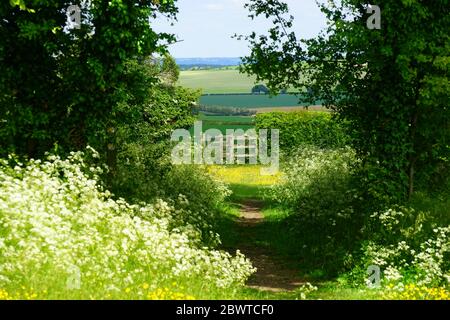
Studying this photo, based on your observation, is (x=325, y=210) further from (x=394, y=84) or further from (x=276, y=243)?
(x=394, y=84)

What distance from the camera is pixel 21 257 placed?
9.11m

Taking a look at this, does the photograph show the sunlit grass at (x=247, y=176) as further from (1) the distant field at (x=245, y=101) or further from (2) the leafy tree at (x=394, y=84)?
(1) the distant field at (x=245, y=101)

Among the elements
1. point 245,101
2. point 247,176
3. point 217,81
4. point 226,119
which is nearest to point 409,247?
point 247,176

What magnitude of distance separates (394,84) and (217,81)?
59.3 meters

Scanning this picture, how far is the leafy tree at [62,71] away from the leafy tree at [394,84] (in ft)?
14.1

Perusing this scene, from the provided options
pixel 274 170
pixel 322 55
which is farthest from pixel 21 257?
pixel 274 170

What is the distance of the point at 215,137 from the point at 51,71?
2124 centimetres

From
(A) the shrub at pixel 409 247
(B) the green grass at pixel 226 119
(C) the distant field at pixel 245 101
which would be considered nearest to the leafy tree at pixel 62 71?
(A) the shrub at pixel 409 247

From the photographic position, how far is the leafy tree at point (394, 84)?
49.7 ft

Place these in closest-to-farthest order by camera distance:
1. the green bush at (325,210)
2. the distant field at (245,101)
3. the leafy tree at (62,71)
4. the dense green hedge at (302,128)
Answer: the leafy tree at (62,71) < the green bush at (325,210) < the dense green hedge at (302,128) < the distant field at (245,101)

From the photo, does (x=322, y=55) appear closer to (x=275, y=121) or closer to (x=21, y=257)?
(x=21, y=257)

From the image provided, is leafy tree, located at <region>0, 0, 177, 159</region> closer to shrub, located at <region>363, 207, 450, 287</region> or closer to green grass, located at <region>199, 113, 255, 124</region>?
shrub, located at <region>363, 207, 450, 287</region>

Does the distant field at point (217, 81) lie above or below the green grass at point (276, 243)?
above

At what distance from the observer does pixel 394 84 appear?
52.5ft
